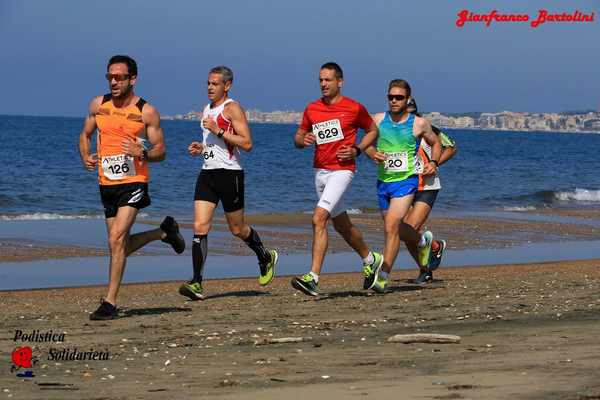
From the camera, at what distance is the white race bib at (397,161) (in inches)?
439

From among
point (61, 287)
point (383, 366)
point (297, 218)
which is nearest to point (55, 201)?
point (297, 218)

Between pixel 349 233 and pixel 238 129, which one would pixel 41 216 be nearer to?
Answer: pixel 349 233

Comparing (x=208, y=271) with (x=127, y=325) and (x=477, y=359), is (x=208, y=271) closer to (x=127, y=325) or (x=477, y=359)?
(x=127, y=325)

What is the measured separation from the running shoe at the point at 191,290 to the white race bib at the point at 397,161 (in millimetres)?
2044

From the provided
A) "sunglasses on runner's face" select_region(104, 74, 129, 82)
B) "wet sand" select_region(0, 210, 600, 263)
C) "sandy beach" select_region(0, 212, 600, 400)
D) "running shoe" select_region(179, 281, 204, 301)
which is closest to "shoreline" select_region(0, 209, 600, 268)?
"wet sand" select_region(0, 210, 600, 263)

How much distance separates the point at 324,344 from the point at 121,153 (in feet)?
8.35

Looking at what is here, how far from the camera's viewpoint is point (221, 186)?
10.8 meters

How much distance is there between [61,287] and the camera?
547 inches

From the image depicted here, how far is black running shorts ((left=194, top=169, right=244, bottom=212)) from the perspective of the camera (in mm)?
10781

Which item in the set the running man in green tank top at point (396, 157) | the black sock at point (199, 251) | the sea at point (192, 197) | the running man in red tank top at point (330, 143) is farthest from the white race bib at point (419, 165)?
the sea at point (192, 197)

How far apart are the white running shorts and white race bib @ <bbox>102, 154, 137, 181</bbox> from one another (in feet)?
6.51

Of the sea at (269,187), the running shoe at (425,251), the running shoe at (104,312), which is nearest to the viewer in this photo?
the running shoe at (104,312)

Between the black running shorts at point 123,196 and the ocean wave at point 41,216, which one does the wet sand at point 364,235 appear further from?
the black running shorts at point 123,196

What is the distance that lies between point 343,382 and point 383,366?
0.61 metres
